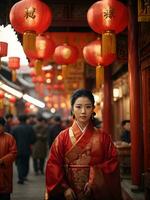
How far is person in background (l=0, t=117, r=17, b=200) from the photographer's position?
7.25 meters

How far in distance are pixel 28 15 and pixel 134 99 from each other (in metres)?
2.68

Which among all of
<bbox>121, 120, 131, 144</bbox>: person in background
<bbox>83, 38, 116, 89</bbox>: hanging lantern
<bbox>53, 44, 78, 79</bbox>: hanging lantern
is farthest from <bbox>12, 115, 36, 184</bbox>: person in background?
<bbox>83, 38, 116, 89</bbox>: hanging lantern

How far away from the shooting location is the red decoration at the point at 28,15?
747 centimetres

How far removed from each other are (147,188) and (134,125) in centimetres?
160

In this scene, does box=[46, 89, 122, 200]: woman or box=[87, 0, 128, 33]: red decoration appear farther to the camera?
box=[87, 0, 128, 33]: red decoration

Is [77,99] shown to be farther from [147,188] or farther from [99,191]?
[147,188]

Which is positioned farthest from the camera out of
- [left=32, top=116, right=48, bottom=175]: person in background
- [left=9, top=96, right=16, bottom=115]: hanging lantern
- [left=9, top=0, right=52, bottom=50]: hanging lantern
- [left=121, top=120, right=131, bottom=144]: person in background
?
[left=9, top=96, right=16, bottom=115]: hanging lantern

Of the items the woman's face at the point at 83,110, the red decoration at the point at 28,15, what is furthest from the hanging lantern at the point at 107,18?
the woman's face at the point at 83,110

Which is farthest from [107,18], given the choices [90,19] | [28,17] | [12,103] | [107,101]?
[12,103]

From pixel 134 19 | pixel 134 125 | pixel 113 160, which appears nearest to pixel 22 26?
pixel 134 19

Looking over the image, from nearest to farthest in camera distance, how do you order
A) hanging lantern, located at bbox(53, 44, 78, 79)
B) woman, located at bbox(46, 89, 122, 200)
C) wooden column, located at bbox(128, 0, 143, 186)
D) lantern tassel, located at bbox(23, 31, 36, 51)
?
woman, located at bbox(46, 89, 122, 200) → lantern tassel, located at bbox(23, 31, 36, 51) → wooden column, located at bbox(128, 0, 143, 186) → hanging lantern, located at bbox(53, 44, 78, 79)

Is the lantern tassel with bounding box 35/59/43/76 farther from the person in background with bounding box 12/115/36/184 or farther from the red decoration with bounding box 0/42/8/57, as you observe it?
the person in background with bounding box 12/115/36/184

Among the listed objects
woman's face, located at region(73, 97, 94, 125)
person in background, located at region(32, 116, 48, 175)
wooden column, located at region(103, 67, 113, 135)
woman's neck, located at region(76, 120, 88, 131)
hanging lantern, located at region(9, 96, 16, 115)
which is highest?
hanging lantern, located at region(9, 96, 16, 115)

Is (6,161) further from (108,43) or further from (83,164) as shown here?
(108,43)
